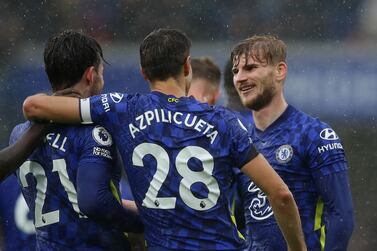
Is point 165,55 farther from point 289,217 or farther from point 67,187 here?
point 289,217

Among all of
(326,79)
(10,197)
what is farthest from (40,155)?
(326,79)

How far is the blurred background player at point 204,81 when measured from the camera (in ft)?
23.3

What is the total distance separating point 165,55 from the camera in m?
4.23

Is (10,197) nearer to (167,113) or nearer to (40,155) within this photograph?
(40,155)

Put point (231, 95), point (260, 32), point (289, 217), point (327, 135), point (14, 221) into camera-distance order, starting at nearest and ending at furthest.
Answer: point (289, 217)
point (327, 135)
point (14, 221)
point (231, 95)
point (260, 32)

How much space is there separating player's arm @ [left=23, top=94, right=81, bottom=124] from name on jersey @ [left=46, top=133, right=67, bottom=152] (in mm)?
77

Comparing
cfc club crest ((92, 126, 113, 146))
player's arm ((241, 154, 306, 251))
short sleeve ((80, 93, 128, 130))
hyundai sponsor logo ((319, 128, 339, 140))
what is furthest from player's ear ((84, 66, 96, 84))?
hyundai sponsor logo ((319, 128, 339, 140))

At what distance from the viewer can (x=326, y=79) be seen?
34.0 ft

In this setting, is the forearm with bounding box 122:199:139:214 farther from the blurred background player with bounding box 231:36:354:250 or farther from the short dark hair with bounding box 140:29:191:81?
the blurred background player with bounding box 231:36:354:250

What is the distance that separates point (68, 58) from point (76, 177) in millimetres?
562

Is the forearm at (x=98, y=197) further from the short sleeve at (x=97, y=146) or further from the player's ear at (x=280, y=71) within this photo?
the player's ear at (x=280, y=71)

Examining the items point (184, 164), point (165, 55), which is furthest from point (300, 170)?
point (165, 55)

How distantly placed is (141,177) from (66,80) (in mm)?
594

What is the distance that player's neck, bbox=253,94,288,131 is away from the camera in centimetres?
513
